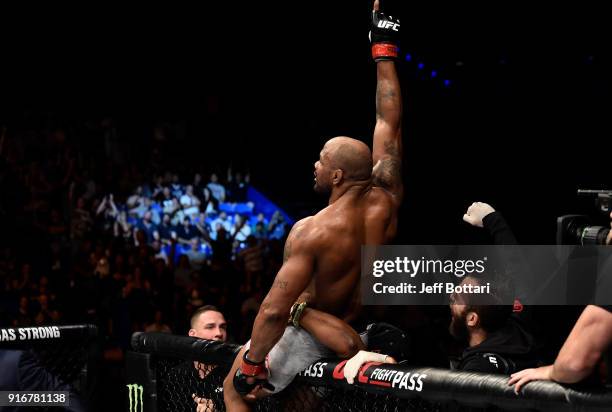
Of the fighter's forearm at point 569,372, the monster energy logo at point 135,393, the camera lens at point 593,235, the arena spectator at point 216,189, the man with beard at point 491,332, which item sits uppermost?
the arena spectator at point 216,189

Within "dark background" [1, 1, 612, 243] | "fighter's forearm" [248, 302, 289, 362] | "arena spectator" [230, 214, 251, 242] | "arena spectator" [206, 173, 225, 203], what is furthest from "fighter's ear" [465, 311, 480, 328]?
"arena spectator" [206, 173, 225, 203]

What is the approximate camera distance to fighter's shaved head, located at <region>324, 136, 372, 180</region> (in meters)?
2.58

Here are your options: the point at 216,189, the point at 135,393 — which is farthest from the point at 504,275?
the point at 216,189

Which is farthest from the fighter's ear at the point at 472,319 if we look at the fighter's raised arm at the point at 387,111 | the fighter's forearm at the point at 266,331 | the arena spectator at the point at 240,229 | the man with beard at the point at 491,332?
the arena spectator at the point at 240,229

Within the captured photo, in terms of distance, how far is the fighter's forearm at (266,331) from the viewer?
2367mm

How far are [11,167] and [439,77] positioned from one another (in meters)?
5.18

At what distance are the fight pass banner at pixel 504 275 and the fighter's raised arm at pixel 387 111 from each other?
0.23 m

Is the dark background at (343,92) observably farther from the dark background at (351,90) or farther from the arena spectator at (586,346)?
the arena spectator at (586,346)

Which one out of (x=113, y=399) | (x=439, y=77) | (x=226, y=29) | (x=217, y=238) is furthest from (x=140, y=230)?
(x=113, y=399)

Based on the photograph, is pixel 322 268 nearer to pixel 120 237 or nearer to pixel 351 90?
pixel 351 90

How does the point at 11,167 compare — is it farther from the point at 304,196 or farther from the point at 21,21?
the point at 304,196

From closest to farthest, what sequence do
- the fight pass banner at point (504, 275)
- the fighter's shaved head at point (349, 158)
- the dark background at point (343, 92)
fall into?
1. the fight pass banner at point (504, 275)
2. the fighter's shaved head at point (349, 158)
3. the dark background at point (343, 92)

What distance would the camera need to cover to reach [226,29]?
10367 millimetres

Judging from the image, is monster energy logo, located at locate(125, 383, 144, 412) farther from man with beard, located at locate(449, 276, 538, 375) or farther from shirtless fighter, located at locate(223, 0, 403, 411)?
man with beard, located at locate(449, 276, 538, 375)
